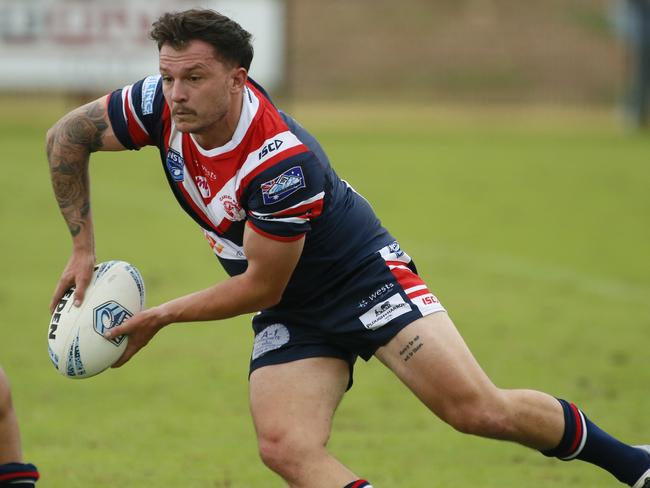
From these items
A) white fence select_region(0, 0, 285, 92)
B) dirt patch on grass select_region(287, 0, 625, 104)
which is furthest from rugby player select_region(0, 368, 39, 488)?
dirt patch on grass select_region(287, 0, 625, 104)

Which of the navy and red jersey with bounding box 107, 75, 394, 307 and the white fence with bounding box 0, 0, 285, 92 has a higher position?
the navy and red jersey with bounding box 107, 75, 394, 307

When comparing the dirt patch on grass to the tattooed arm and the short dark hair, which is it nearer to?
the tattooed arm

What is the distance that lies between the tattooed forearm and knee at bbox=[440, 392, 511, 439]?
1964 millimetres

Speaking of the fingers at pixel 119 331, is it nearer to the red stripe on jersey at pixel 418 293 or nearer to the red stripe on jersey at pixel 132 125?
the red stripe on jersey at pixel 132 125

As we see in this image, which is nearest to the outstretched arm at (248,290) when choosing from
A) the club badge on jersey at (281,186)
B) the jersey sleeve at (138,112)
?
the club badge on jersey at (281,186)

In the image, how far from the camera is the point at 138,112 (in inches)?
217

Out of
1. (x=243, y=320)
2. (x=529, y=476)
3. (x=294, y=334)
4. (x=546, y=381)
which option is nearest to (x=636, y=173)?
(x=243, y=320)

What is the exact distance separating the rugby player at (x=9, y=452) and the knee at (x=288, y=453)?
98cm

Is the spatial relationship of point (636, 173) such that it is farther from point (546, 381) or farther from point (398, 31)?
point (398, 31)

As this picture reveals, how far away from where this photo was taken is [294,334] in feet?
18.1

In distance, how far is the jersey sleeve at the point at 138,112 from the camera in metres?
5.48

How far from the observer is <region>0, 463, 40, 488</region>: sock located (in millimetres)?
5008

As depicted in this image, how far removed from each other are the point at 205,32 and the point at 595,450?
256 cm

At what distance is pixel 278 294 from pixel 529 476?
216 centimetres
